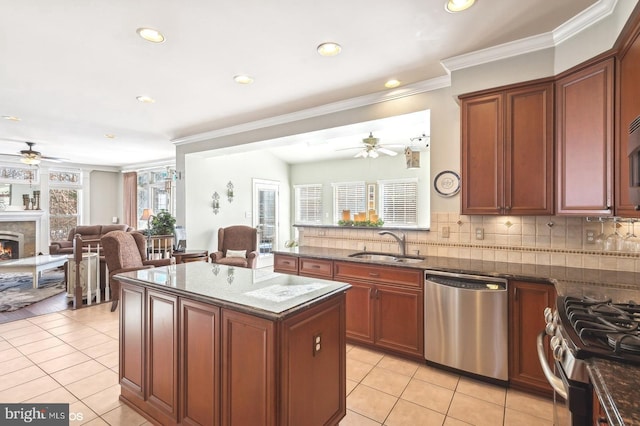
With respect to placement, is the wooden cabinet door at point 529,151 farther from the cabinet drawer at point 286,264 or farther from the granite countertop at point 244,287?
the cabinet drawer at point 286,264

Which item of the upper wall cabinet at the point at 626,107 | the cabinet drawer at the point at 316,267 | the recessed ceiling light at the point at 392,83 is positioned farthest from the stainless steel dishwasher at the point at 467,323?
the recessed ceiling light at the point at 392,83

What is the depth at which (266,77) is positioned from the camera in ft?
10.2

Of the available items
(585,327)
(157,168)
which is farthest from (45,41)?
(157,168)

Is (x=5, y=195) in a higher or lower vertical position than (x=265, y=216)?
higher

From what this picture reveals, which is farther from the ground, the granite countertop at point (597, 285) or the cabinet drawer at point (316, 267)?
the granite countertop at point (597, 285)

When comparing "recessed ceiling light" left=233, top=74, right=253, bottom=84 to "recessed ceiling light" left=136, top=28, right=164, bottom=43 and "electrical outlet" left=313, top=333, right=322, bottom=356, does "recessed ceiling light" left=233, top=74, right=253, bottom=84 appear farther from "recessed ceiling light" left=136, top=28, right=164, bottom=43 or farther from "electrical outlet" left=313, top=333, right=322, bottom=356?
"electrical outlet" left=313, top=333, right=322, bottom=356

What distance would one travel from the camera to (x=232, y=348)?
1637 millimetres

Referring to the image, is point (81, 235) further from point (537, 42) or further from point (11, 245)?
point (537, 42)

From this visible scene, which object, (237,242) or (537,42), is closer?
(537,42)

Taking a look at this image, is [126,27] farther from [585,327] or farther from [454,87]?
[585,327]

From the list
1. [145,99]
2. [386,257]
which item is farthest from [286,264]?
[145,99]

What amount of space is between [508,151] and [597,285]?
1.15 metres

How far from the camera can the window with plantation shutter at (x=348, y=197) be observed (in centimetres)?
752

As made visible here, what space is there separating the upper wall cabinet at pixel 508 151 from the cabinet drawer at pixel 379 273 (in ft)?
2.44
